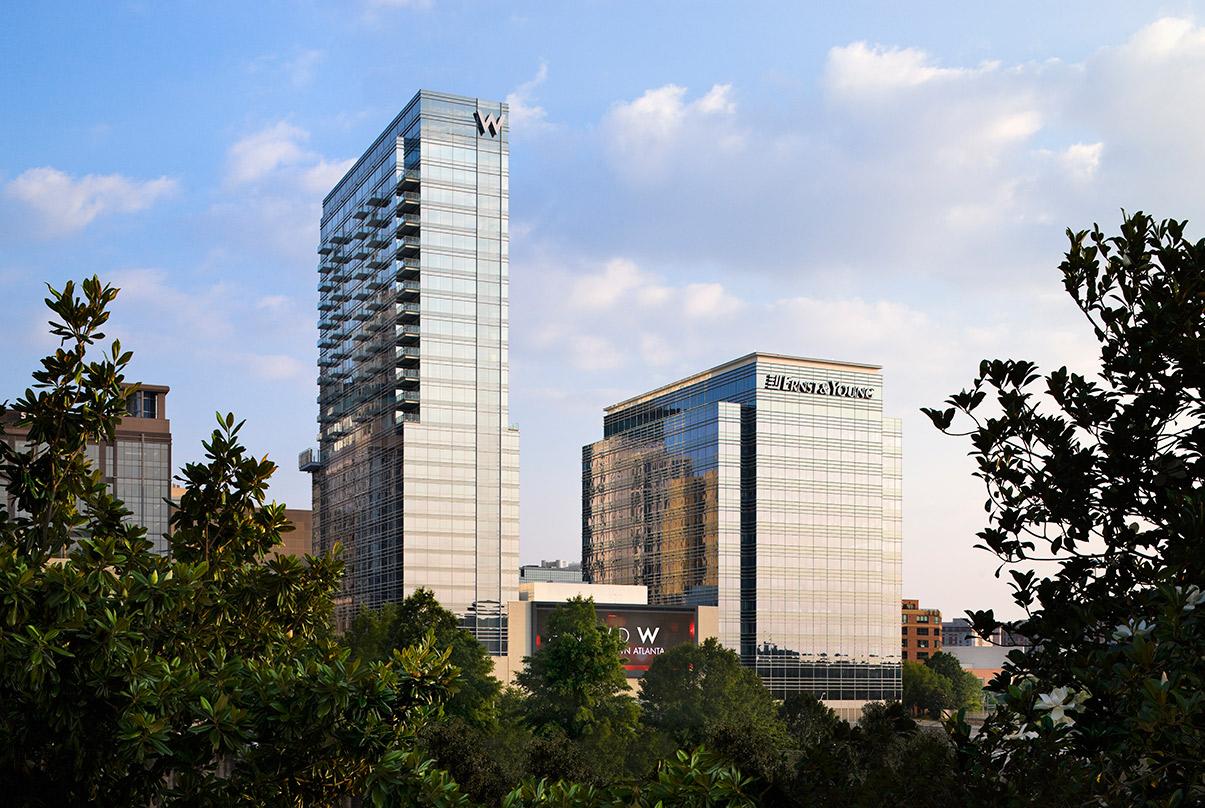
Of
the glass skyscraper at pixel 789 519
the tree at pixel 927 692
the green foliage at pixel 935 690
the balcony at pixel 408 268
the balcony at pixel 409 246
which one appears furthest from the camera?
the green foliage at pixel 935 690

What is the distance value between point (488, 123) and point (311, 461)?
180 feet

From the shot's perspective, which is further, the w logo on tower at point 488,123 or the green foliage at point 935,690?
the green foliage at point 935,690

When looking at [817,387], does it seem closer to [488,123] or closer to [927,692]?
[927,692]

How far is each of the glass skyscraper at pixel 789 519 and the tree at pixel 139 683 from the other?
499 feet

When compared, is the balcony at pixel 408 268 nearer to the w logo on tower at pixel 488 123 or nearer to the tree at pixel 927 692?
the w logo on tower at pixel 488 123

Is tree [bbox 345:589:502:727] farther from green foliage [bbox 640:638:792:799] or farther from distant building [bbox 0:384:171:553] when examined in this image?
distant building [bbox 0:384:171:553]

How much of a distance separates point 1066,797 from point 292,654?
903 centimetres

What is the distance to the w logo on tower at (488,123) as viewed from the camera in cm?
13925

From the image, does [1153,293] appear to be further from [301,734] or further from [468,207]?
[468,207]

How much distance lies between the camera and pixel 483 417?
138 metres

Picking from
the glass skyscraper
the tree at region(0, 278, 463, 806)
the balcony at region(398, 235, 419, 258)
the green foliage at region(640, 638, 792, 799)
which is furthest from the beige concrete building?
the tree at region(0, 278, 463, 806)

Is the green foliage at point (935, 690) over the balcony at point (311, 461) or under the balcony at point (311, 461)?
under

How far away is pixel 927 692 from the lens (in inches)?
6698

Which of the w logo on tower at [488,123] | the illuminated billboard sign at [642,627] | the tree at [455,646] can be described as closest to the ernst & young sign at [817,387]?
the illuminated billboard sign at [642,627]
